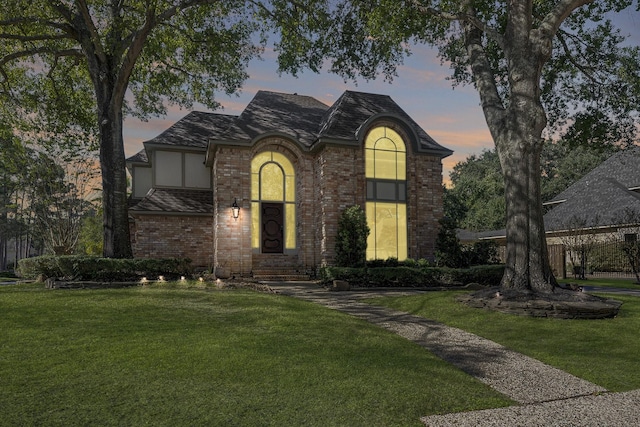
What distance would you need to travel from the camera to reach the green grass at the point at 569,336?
226 inches

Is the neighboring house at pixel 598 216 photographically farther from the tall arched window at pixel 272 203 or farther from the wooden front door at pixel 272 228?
the wooden front door at pixel 272 228

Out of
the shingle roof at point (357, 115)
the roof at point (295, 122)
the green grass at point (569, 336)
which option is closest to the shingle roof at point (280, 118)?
the roof at point (295, 122)

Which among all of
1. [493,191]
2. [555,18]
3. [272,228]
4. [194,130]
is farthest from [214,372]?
[493,191]

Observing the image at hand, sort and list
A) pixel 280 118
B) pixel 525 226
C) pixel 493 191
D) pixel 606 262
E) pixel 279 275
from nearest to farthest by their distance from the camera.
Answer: pixel 525 226, pixel 279 275, pixel 280 118, pixel 606 262, pixel 493 191

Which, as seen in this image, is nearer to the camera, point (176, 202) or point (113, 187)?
point (113, 187)

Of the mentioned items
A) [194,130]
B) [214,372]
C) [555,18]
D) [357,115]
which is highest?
[194,130]

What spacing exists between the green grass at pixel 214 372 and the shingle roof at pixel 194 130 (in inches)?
567

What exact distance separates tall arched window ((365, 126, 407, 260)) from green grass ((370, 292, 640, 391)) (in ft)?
24.4

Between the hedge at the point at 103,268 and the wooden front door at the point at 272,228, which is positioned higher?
the wooden front door at the point at 272,228

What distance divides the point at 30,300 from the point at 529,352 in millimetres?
10067

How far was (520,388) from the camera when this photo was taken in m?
4.95

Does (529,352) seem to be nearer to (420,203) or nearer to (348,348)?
(348,348)

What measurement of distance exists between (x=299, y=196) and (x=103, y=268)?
8848mm

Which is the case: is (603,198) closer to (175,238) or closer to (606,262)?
(606,262)
